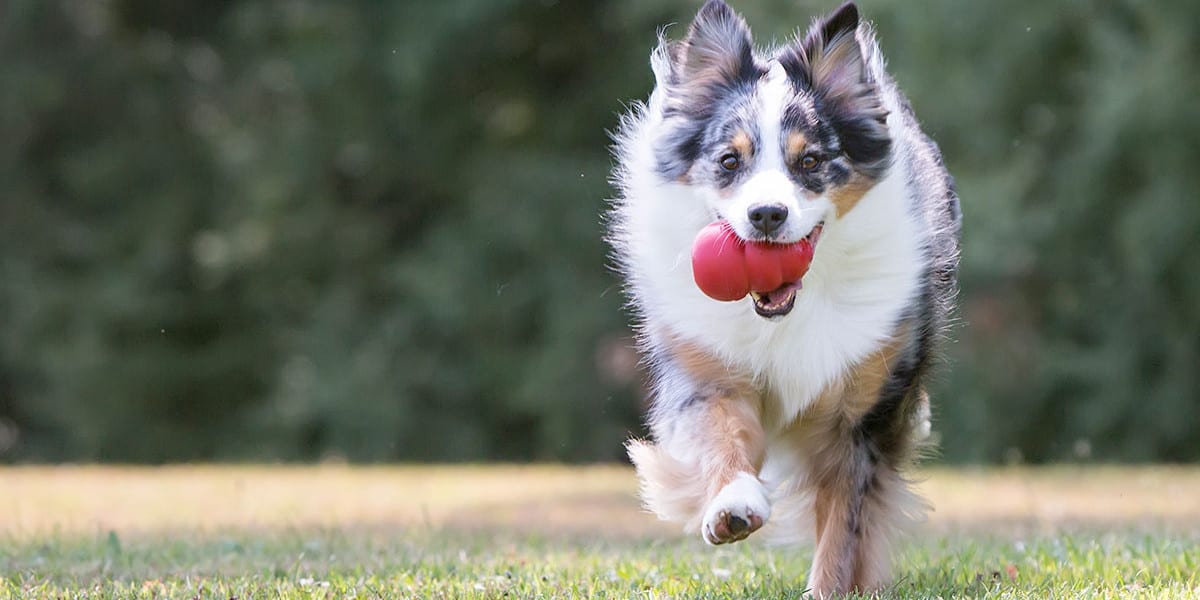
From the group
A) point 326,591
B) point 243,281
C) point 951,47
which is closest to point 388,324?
point 243,281

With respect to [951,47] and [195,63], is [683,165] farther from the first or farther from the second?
[195,63]

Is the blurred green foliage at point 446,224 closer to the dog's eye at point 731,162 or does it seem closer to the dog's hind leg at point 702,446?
the dog's hind leg at point 702,446

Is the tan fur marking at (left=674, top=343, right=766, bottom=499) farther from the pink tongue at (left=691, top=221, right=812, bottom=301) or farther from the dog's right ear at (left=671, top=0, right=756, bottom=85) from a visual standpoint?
the dog's right ear at (left=671, top=0, right=756, bottom=85)

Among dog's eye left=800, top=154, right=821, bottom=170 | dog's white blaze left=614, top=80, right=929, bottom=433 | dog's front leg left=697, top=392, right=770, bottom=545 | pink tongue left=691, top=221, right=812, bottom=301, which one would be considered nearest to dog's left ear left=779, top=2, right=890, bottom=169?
dog's white blaze left=614, top=80, right=929, bottom=433

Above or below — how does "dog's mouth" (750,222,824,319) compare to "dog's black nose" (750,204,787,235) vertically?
below

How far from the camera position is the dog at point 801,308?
535 centimetres

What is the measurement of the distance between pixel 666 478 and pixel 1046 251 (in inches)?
453

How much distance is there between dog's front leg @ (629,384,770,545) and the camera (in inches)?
197

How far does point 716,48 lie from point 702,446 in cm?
147

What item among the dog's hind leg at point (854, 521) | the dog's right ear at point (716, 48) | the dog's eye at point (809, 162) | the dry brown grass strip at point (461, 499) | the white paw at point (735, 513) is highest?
the dog's right ear at point (716, 48)

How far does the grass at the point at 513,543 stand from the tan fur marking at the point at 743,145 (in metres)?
1.51

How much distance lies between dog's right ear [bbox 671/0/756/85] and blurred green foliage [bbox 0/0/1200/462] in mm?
10427

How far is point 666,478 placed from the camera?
5.58 m

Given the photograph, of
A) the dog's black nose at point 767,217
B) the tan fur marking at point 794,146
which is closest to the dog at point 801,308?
the tan fur marking at point 794,146
